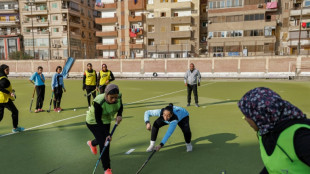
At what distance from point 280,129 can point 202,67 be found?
36.2 metres

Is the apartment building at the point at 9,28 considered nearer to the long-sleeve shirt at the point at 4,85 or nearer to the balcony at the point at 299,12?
the long-sleeve shirt at the point at 4,85

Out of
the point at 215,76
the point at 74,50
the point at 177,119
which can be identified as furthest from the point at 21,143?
the point at 74,50

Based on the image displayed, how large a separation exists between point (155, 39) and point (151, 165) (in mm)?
47601

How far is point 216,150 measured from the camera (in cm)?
547

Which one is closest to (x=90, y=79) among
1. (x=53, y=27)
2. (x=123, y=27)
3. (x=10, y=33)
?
(x=123, y=27)

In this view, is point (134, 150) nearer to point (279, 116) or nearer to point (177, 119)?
point (177, 119)

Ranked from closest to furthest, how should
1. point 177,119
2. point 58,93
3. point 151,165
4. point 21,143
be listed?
point 151,165 → point 177,119 → point 21,143 → point 58,93

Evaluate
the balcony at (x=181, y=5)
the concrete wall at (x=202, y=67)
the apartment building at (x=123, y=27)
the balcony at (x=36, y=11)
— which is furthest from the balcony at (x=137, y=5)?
the balcony at (x=36, y=11)

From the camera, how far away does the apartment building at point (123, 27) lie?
173 feet

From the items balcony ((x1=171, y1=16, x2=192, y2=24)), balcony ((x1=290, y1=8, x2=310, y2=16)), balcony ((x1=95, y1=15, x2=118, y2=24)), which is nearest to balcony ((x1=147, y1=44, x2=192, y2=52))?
balcony ((x1=171, y1=16, x2=192, y2=24))

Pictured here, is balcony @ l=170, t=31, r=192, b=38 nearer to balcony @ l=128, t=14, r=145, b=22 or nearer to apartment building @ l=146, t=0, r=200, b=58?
apartment building @ l=146, t=0, r=200, b=58

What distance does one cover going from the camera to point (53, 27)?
56.7m

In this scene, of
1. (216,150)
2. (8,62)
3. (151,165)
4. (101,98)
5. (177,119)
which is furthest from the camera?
(8,62)

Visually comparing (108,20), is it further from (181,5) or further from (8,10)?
(8,10)
